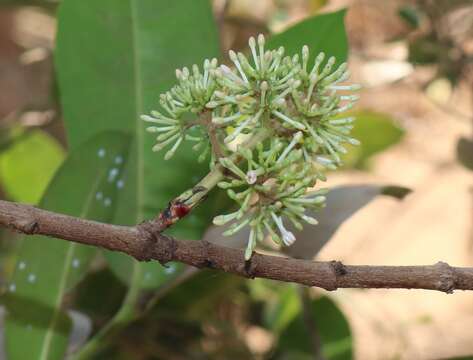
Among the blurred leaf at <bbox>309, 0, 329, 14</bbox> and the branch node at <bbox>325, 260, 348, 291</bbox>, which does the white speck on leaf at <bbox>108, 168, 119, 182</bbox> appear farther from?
the blurred leaf at <bbox>309, 0, 329, 14</bbox>

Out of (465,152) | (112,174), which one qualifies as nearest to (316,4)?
(465,152)

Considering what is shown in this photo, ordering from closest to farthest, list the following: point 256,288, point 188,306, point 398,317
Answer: point 188,306 < point 256,288 < point 398,317

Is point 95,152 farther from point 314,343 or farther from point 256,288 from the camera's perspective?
point 256,288

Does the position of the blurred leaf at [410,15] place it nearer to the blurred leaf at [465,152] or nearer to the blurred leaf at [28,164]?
the blurred leaf at [465,152]

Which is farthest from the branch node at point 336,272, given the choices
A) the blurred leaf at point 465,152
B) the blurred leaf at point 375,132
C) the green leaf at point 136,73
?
the blurred leaf at point 375,132

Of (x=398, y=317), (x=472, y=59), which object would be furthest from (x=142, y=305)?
(x=398, y=317)

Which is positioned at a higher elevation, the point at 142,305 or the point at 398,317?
the point at 142,305
